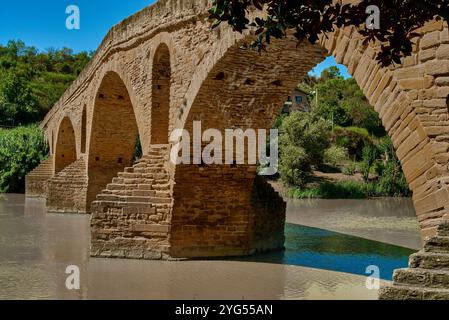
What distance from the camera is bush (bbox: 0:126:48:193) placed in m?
28.8

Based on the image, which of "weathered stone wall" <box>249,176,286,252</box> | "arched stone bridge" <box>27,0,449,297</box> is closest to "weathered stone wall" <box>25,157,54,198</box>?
"arched stone bridge" <box>27,0,449,297</box>

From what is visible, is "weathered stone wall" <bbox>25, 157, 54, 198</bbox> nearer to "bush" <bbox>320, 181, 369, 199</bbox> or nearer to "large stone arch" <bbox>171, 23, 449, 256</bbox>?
"bush" <bbox>320, 181, 369, 199</bbox>

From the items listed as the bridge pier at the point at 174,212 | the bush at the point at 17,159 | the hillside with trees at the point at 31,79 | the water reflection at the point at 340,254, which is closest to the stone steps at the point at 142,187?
the bridge pier at the point at 174,212

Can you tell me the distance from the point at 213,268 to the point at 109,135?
33.4ft

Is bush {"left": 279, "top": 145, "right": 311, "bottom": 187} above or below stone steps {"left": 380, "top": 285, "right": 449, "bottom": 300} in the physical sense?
above

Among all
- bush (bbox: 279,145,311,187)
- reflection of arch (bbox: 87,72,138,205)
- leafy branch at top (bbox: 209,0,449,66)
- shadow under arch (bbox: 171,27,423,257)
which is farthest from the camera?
bush (bbox: 279,145,311,187)

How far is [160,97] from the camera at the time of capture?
11.2 m

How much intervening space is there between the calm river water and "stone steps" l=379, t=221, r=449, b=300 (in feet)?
14.4

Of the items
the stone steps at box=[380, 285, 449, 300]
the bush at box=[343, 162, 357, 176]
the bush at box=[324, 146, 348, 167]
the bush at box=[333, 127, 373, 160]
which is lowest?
the stone steps at box=[380, 285, 449, 300]

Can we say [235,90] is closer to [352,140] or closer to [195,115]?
[195,115]

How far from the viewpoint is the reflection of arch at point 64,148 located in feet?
87.8

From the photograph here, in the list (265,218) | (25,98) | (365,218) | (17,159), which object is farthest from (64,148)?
(25,98)
